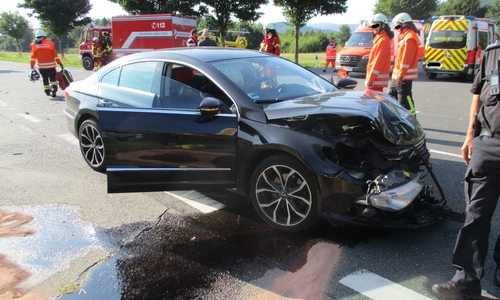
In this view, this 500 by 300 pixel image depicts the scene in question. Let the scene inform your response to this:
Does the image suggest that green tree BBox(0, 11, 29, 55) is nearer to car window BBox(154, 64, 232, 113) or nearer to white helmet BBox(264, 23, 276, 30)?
white helmet BBox(264, 23, 276, 30)

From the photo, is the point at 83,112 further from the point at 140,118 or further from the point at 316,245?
the point at 316,245

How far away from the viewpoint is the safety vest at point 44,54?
1148 centimetres

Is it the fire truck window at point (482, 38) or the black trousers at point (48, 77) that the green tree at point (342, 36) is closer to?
the fire truck window at point (482, 38)

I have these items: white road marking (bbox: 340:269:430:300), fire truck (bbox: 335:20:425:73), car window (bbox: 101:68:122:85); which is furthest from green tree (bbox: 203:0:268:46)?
white road marking (bbox: 340:269:430:300)

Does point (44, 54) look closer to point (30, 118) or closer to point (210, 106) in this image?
point (30, 118)

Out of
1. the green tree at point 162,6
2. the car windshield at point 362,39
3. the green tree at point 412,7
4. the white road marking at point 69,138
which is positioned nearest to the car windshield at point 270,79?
the white road marking at point 69,138

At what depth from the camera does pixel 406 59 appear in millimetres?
6281

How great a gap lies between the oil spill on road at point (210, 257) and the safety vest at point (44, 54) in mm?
9791

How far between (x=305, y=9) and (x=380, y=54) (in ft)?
58.2

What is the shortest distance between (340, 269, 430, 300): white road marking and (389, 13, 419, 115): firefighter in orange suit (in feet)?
13.5

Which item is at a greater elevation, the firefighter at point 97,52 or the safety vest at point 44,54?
the firefighter at point 97,52

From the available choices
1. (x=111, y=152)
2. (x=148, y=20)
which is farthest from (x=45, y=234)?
(x=148, y=20)

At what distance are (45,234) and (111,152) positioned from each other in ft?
3.19

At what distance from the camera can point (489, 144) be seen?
7.84 ft
